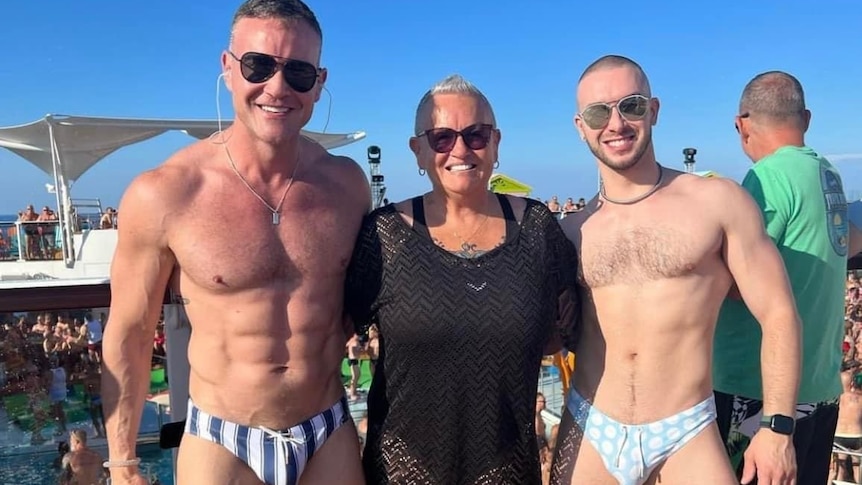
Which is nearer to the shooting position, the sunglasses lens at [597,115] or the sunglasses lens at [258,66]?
the sunglasses lens at [258,66]

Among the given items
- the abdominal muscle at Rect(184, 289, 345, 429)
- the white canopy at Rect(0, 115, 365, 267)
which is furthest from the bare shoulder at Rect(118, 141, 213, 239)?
the white canopy at Rect(0, 115, 365, 267)

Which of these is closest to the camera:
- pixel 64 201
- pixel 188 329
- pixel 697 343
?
pixel 697 343

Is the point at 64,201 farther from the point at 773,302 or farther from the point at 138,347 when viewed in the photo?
the point at 773,302

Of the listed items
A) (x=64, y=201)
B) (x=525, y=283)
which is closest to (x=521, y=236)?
(x=525, y=283)

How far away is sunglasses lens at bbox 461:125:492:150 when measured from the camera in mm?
2184

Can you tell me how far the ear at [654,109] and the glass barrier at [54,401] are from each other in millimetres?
2020

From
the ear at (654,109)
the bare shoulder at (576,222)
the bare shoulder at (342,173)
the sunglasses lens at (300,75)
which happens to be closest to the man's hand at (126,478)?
the bare shoulder at (342,173)

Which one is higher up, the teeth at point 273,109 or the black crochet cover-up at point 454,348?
the teeth at point 273,109

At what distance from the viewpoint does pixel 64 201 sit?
43.9 feet

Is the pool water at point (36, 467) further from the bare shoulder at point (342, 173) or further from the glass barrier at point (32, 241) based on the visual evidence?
the glass barrier at point (32, 241)

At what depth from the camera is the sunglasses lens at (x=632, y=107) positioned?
2.32 metres

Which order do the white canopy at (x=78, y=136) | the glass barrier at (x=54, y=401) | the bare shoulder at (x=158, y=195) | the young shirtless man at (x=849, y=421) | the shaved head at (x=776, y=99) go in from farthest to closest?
the white canopy at (x=78, y=136) → the young shirtless man at (x=849, y=421) → the shaved head at (x=776, y=99) → the glass barrier at (x=54, y=401) → the bare shoulder at (x=158, y=195)

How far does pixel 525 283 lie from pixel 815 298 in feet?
4.44

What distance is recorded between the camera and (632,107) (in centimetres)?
233
